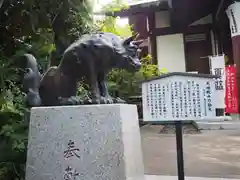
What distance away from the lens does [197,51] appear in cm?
1269

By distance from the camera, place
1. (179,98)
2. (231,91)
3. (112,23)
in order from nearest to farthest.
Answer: (179,98), (112,23), (231,91)

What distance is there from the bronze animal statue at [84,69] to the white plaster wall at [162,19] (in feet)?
34.6

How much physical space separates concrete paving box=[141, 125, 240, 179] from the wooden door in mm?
5165

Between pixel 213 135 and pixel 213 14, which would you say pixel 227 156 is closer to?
pixel 213 135

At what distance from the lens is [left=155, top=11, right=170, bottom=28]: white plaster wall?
12656 millimetres

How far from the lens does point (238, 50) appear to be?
9953 mm

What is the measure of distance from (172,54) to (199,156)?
761 cm

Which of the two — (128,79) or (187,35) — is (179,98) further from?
(187,35)

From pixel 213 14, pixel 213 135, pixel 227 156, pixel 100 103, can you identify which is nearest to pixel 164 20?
pixel 213 14

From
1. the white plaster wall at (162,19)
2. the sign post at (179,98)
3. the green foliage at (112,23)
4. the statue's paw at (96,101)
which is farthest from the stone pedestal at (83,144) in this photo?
the white plaster wall at (162,19)

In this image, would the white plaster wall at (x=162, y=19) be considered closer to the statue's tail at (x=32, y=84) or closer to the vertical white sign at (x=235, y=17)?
the vertical white sign at (x=235, y=17)

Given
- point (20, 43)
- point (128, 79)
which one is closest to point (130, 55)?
point (20, 43)

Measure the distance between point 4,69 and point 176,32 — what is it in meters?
10.3

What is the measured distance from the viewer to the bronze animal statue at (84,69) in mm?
2389
